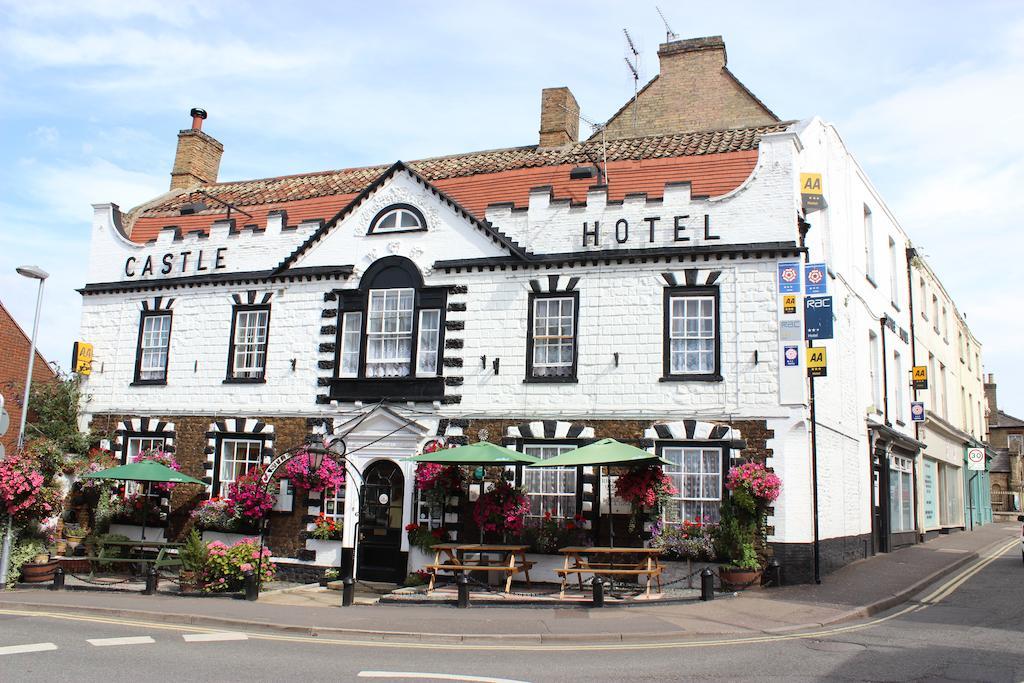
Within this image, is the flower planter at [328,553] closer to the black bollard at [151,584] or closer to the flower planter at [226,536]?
the flower planter at [226,536]

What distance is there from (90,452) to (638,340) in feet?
47.4

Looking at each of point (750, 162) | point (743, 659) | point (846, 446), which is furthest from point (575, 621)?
point (750, 162)

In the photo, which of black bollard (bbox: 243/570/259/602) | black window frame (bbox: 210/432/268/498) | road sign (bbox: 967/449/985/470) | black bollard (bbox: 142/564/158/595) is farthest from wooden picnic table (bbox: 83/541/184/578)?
road sign (bbox: 967/449/985/470)

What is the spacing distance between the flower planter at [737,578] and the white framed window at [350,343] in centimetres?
939

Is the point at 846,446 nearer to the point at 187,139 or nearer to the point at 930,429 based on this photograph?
the point at 930,429

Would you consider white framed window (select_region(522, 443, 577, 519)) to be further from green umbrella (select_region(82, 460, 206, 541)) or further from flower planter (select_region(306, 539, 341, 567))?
green umbrella (select_region(82, 460, 206, 541))

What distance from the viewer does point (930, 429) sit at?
32062 millimetres

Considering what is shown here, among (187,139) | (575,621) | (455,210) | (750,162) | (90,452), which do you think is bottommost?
(575,621)

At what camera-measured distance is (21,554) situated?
61.5 ft

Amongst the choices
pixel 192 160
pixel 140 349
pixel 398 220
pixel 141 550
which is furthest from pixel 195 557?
pixel 192 160

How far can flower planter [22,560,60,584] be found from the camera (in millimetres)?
18516

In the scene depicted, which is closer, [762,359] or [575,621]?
[575,621]

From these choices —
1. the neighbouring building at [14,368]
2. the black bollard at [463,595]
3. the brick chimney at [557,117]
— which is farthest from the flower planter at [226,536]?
the brick chimney at [557,117]

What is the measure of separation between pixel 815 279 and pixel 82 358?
18.3m
